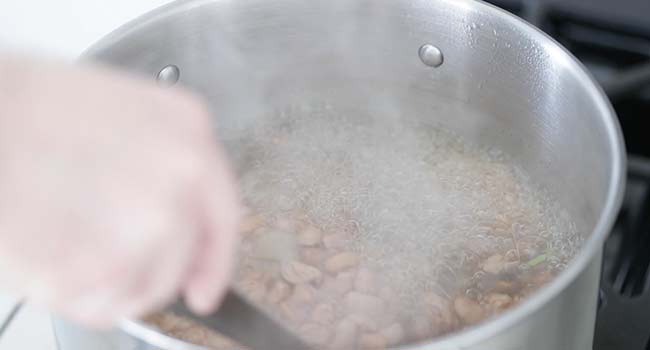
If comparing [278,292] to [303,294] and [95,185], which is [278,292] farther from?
[95,185]

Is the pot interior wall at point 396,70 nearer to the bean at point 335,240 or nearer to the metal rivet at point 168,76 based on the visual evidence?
the metal rivet at point 168,76

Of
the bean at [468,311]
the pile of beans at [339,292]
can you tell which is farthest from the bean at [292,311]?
the bean at [468,311]

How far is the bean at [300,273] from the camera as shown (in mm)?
670

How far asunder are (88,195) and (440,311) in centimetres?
41

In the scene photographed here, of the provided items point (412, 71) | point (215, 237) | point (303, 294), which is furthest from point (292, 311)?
point (215, 237)

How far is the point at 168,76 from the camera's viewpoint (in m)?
0.73

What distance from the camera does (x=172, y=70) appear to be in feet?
2.40

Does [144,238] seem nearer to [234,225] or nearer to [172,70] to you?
[234,225]

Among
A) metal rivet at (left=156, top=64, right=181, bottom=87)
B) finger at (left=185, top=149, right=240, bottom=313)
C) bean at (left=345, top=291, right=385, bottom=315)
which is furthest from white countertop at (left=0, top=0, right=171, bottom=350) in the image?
finger at (left=185, top=149, right=240, bottom=313)

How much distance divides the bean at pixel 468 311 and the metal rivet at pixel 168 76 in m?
0.27

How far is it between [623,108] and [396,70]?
18 cm

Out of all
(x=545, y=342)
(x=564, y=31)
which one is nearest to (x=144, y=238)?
(x=545, y=342)

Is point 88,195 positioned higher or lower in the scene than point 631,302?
higher

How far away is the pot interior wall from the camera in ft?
2.17
